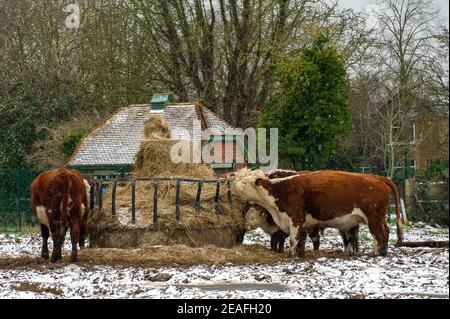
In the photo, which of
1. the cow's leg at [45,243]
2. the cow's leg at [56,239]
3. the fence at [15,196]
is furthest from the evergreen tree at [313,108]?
the cow's leg at [56,239]

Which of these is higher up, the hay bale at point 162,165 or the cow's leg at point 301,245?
the hay bale at point 162,165

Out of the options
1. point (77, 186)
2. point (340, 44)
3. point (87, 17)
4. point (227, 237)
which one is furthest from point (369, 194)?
point (87, 17)

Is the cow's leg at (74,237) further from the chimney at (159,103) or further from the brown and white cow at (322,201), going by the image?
the chimney at (159,103)

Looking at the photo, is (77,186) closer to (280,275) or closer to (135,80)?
(280,275)

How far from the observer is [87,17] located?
40562 millimetres

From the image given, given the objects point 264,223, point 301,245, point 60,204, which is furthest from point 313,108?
point 60,204

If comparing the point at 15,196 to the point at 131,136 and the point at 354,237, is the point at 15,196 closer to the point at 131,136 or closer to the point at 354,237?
the point at 131,136

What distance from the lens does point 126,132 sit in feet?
106

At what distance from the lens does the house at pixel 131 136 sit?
3094 centimetres

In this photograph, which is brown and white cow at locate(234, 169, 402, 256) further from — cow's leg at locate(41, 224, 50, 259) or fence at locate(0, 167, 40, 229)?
fence at locate(0, 167, 40, 229)

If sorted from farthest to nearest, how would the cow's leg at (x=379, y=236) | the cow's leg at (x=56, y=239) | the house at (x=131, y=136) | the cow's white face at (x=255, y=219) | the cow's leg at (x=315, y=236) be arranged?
the house at (x=131, y=136) → the cow's leg at (x=315, y=236) → the cow's white face at (x=255, y=219) → the cow's leg at (x=379, y=236) → the cow's leg at (x=56, y=239)

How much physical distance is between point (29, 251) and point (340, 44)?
19.0 meters

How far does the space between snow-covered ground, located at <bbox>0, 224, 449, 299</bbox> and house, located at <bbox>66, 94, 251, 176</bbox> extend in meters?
13.8

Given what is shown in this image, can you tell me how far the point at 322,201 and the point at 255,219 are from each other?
5.59 ft
